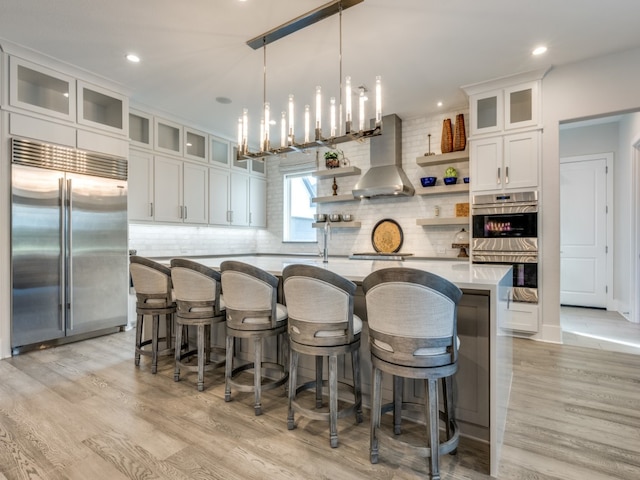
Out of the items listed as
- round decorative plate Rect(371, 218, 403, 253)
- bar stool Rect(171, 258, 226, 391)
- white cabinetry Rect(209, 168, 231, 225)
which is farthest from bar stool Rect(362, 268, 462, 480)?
white cabinetry Rect(209, 168, 231, 225)

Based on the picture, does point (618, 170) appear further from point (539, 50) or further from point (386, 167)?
point (386, 167)

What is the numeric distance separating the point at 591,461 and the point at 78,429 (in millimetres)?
2814

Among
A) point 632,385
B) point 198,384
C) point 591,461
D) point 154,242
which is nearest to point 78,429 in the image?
point 198,384

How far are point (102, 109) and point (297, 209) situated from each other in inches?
140

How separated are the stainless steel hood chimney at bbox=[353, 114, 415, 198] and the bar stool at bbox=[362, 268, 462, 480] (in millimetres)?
3368

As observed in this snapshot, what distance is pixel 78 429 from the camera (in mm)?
1976

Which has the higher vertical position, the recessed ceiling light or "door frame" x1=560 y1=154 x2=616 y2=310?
the recessed ceiling light

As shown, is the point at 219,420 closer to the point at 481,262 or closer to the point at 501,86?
the point at 481,262

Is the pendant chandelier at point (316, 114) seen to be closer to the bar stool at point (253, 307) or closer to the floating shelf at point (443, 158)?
the bar stool at point (253, 307)

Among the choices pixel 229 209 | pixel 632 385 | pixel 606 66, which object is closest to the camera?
pixel 632 385

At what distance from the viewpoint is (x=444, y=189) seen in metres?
4.60

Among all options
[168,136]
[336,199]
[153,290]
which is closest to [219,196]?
[168,136]

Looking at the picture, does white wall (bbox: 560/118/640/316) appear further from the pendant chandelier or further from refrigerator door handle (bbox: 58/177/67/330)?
refrigerator door handle (bbox: 58/177/67/330)

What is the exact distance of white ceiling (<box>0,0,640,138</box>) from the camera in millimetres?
2633
